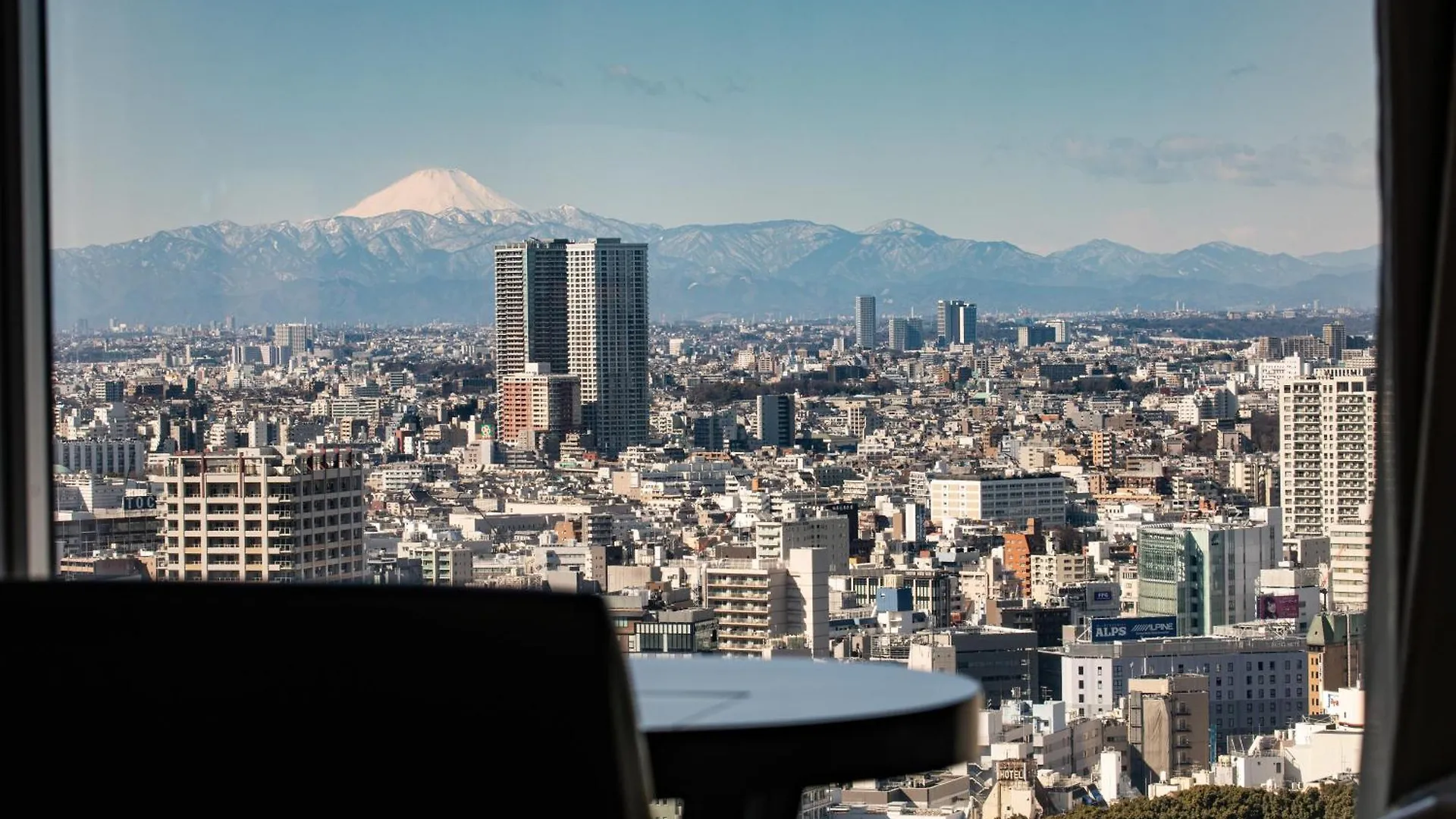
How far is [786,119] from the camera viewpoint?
37.0 ft

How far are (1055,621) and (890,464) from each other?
7.54 feet

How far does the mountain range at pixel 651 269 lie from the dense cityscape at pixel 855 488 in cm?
12

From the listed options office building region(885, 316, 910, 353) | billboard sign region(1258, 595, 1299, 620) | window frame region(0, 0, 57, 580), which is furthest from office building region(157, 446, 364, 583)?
office building region(885, 316, 910, 353)

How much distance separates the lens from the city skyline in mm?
6344

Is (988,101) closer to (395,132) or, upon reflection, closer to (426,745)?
(395,132)

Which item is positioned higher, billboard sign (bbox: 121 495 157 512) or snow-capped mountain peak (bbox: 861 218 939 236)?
snow-capped mountain peak (bbox: 861 218 939 236)

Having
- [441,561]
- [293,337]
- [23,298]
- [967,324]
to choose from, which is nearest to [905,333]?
[967,324]

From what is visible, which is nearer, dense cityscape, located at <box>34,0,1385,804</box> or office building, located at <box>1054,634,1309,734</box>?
dense cityscape, located at <box>34,0,1385,804</box>

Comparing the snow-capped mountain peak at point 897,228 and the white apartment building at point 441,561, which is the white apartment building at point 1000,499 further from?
the white apartment building at point 441,561

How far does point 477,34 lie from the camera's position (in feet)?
32.2

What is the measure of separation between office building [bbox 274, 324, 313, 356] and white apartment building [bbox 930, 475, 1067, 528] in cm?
390

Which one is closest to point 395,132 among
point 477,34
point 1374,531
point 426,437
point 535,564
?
point 477,34

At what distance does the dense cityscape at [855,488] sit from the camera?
12.8 feet

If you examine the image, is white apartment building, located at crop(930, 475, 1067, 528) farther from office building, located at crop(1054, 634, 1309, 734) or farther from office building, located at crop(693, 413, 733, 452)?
office building, located at crop(1054, 634, 1309, 734)
